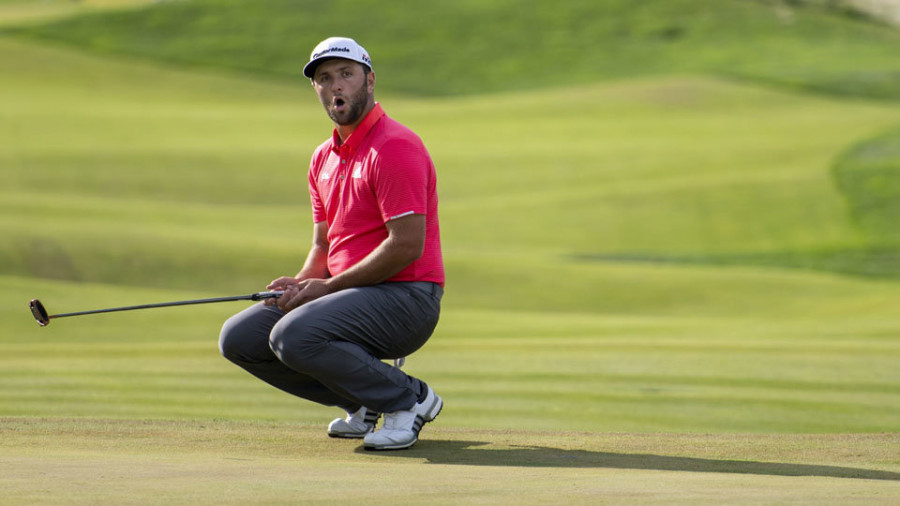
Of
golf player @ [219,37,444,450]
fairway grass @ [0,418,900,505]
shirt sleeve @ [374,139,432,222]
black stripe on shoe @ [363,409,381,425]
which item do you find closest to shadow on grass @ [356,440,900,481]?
fairway grass @ [0,418,900,505]

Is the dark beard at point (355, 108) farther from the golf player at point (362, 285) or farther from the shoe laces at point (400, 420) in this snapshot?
the shoe laces at point (400, 420)

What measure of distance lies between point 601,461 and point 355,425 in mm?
1252

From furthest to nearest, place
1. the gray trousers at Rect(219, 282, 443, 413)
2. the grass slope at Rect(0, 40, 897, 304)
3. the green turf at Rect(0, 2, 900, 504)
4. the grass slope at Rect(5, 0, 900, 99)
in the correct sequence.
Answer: the grass slope at Rect(5, 0, 900, 99)
the grass slope at Rect(0, 40, 897, 304)
the gray trousers at Rect(219, 282, 443, 413)
the green turf at Rect(0, 2, 900, 504)

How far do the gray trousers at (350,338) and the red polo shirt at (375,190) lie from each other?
0.15 meters

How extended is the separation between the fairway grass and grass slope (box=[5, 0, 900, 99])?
4436cm

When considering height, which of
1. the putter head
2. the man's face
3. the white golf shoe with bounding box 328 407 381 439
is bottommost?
the white golf shoe with bounding box 328 407 381 439

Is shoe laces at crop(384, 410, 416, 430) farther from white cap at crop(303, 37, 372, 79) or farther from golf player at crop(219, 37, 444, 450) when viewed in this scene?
white cap at crop(303, 37, 372, 79)

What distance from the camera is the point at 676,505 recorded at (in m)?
3.80

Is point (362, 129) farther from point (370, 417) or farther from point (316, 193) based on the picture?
point (370, 417)

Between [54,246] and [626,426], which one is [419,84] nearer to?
[54,246]

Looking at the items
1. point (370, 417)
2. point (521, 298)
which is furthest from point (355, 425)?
point (521, 298)

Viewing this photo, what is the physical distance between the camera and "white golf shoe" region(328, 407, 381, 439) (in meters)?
5.81

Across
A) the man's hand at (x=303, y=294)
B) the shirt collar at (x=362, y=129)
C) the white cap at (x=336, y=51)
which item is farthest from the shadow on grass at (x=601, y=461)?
the white cap at (x=336, y=51)

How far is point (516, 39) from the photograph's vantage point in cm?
5831
